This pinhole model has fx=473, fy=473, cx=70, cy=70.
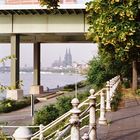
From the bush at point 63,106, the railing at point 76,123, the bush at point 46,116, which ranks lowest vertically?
the bush at point 46,116

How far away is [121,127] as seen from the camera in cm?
1491

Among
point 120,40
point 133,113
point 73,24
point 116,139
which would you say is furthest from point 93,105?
point 73,24

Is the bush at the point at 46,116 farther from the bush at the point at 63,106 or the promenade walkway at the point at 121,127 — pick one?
the promenade walkway at the point at 121,127

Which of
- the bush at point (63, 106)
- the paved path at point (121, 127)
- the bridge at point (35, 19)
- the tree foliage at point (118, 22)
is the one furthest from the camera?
the bridge at point (35, 19)

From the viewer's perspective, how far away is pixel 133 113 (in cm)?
1933

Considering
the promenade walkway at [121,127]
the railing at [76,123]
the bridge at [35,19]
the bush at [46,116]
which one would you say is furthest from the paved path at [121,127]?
the bridge at [35,19]

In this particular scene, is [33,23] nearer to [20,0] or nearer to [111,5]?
[20,0]

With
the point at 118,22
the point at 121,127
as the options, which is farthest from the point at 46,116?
the point at 118,22

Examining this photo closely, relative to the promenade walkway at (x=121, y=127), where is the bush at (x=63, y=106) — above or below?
below

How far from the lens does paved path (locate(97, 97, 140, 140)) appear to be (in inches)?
513

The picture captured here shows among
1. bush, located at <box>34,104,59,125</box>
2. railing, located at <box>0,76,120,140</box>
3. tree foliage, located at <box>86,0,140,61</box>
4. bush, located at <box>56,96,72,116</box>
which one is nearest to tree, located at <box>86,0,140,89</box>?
tree foliage, located at <box>86,0,140,61</box>

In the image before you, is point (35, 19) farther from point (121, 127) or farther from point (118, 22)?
point (118, 22)

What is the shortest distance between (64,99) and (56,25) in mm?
16336

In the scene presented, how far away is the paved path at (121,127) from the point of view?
42.7 ft
